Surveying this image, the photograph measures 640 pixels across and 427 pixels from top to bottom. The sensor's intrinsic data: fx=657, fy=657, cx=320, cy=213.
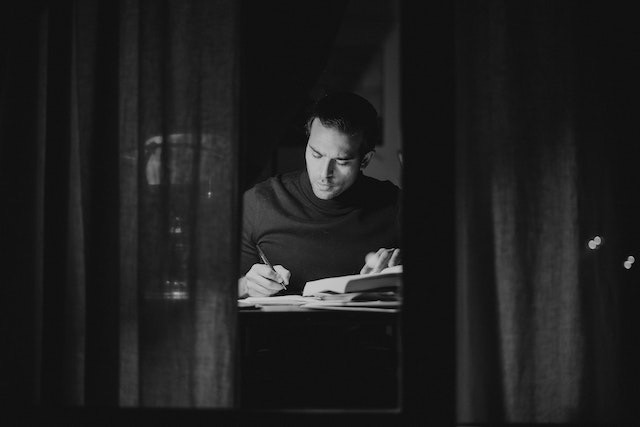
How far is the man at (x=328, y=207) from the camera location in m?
3.08

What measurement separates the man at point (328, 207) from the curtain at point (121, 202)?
1.12 metres

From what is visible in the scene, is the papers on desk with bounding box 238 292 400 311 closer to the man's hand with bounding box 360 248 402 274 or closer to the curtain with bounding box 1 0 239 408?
the curtain with bounding box 1 0 239 408

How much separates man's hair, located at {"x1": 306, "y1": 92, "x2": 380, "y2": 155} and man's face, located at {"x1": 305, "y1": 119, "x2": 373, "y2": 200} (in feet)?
0.10

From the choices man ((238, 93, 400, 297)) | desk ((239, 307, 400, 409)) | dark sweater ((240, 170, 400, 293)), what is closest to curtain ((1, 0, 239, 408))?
desk ((239, 307, 400, 409))

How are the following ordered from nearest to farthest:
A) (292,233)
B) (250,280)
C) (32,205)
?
(32,205) < (250,280) < (292,233)

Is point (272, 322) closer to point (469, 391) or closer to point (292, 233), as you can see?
point (469, 391)

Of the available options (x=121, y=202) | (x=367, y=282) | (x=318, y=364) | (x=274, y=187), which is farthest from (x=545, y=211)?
(x=274, y=187)

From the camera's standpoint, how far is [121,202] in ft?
6.38

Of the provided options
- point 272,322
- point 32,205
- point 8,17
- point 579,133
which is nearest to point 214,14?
point 8,17

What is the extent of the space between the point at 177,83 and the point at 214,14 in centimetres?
24

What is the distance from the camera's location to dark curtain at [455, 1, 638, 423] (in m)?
1.91

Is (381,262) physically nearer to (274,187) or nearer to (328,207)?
(328,207)

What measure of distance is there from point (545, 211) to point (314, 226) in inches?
57.8

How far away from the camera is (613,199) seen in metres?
1.96
